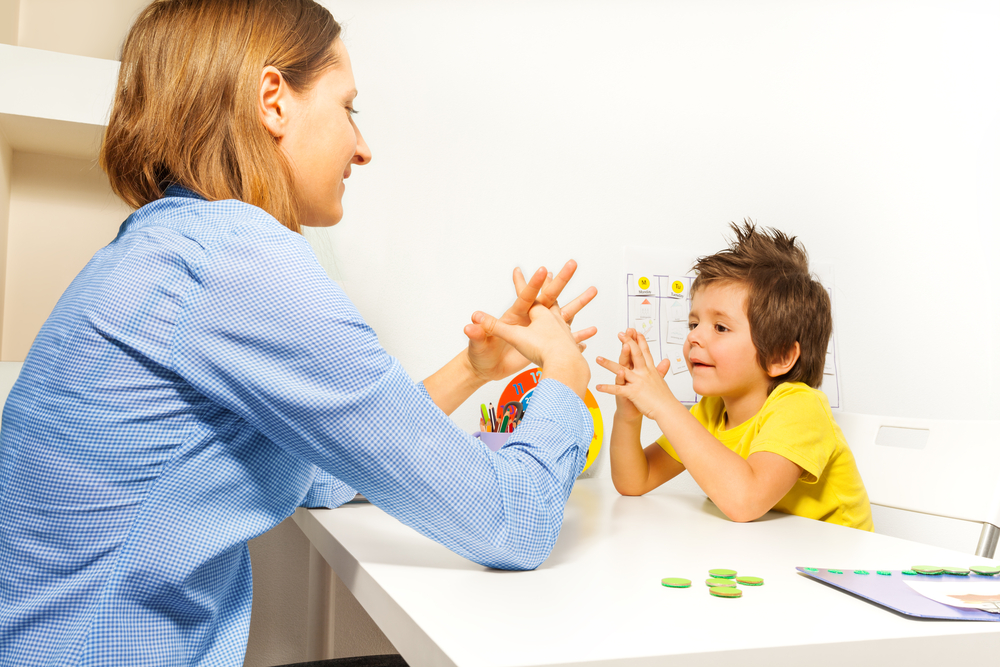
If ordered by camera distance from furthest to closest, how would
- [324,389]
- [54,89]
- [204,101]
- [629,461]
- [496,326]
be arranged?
[629,461] < [54,89] < [496,326] < [204,101] < [324,389]

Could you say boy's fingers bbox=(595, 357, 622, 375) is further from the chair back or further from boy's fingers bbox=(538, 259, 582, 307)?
the chair back

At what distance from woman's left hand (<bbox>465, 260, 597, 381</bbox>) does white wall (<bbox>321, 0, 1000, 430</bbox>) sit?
0.34 metres

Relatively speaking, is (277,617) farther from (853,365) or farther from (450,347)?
(853,365)

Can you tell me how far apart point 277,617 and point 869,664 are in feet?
3.52

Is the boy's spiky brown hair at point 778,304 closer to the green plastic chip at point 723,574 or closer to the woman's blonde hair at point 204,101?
the green plastic chip at point 723,574

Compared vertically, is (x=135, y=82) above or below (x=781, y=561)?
above

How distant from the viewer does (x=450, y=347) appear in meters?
1.26

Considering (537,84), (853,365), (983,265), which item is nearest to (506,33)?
(537,84)

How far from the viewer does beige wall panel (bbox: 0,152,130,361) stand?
3.82ft

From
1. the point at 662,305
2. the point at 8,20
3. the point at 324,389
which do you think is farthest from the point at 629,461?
the point at 8,20

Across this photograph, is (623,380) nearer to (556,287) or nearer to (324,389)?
(556,287)

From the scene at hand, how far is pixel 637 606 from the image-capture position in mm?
446

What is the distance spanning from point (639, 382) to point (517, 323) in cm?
20

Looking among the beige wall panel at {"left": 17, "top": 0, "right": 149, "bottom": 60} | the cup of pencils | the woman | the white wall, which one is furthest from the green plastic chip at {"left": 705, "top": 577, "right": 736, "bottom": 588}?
the beige wall panel at {"left": 17, "top": 0, "right": 149, "bottom": 60}
